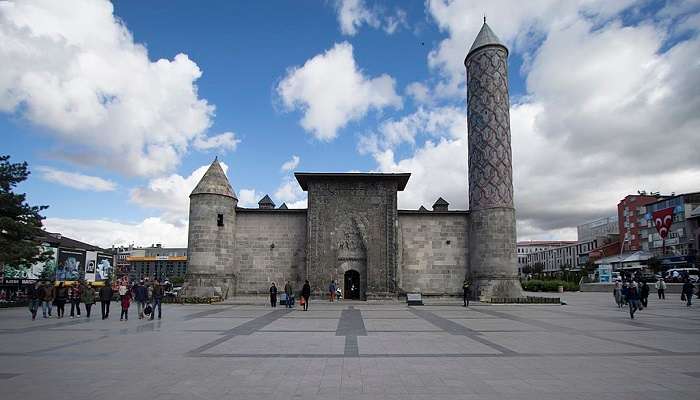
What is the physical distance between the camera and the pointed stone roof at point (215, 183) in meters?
28.7

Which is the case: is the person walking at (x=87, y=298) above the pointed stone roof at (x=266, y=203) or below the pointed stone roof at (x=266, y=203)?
below

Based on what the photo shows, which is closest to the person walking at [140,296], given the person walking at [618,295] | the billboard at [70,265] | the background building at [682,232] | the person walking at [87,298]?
the person walking at [87,298]

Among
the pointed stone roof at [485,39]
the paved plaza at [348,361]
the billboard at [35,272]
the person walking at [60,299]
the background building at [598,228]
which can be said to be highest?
the pointed stone roof at [485,39]

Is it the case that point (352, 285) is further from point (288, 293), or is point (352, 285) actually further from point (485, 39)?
point (485, 39)

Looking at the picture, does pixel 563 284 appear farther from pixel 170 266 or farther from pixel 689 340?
pixel 170 266

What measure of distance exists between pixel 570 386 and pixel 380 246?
2231 centimetres

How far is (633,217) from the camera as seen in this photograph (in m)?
73.5

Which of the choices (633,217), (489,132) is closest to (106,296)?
(489,132)

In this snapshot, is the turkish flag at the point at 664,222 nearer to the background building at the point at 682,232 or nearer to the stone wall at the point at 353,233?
the background building at the point at 682,232

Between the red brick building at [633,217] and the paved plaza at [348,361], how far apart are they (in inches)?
2658

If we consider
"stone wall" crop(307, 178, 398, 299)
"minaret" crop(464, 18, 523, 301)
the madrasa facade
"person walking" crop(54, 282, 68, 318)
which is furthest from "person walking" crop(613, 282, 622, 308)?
"person walking" crop(54, 282, 68, 318)

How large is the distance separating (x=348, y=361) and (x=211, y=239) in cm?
2163

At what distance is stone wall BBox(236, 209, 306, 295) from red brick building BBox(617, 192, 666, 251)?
6301 cm

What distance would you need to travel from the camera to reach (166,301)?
2656 cm
